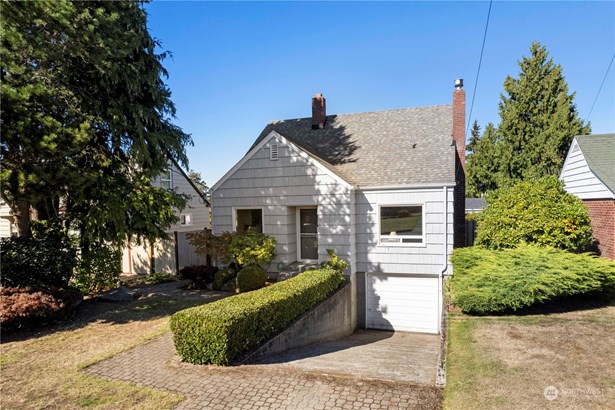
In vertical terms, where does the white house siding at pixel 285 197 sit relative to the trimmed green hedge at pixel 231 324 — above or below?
above

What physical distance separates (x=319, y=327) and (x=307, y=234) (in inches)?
168

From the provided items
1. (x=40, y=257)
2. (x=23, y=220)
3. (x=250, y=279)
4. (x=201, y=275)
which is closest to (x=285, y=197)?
(x=250, y=279)

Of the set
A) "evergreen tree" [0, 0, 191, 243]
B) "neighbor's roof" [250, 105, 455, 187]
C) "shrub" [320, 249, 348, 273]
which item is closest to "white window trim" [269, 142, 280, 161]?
"neighbor's roof" [250, 105, 455, 187]

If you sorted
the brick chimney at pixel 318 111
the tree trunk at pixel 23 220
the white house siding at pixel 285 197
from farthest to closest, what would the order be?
1. the brick chimney at pixel 318 111
2. the white house siding at pixel 285 197
3. the tree trunk at pixel 23 220

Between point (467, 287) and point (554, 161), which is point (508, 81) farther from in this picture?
point (467, 287)

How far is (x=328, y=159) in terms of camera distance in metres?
13.7

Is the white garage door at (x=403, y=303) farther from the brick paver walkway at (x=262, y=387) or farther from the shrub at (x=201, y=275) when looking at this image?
the brick paver walkway at (x=262, y=387)

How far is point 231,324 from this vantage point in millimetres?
5883

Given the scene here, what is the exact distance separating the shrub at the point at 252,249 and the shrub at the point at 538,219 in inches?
283

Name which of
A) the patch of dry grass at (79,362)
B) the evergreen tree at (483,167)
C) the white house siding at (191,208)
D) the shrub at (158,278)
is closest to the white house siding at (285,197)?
the shrub at (158,278)

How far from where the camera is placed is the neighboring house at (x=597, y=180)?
10320 mm

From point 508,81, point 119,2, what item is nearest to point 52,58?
point 119,2

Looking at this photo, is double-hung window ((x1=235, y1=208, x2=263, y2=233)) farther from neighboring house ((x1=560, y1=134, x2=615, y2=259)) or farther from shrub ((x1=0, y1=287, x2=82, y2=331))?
neighboring house ((x1=560, y1=134, x2=615, y2=259))

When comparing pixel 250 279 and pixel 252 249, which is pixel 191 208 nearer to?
pixel 252 249
